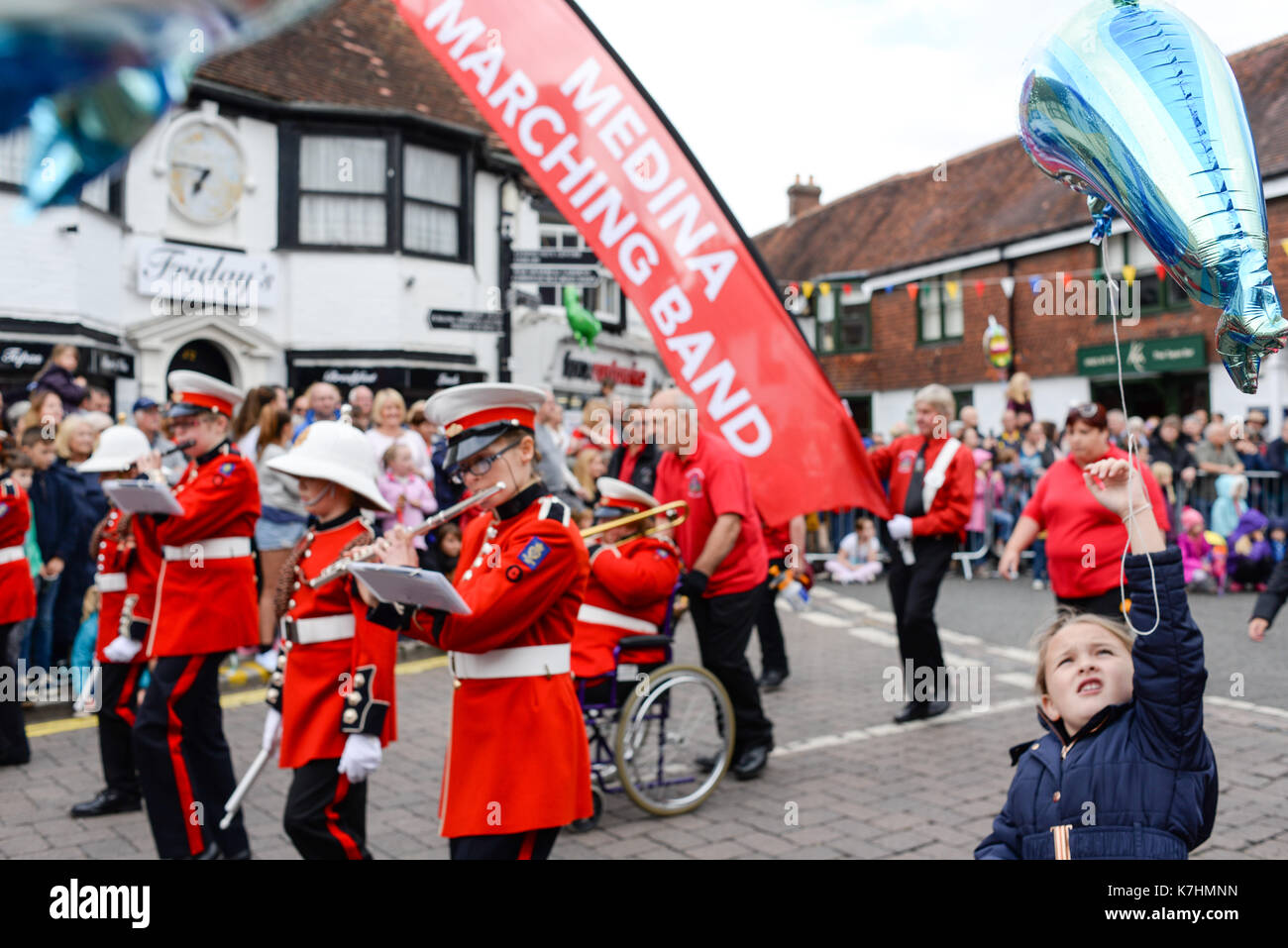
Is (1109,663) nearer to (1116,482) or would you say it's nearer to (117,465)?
(1116,482)

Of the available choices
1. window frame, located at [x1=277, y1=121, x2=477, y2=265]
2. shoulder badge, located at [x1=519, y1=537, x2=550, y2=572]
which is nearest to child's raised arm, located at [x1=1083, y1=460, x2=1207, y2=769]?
shoulder badge, located at [x1=519, y1=537, x2=550, y2=572]

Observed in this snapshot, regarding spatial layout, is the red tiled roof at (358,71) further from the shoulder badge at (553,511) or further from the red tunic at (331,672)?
the shoulder badge at (553,511)

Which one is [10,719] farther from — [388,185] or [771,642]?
[388,185]

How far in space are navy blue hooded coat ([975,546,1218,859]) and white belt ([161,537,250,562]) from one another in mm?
3689

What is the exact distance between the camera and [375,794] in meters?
5.66

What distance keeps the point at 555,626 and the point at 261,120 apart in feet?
53.4

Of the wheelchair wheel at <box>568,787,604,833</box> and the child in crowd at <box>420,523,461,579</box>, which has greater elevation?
the child in crowd at <box>420,523,461,579</box>

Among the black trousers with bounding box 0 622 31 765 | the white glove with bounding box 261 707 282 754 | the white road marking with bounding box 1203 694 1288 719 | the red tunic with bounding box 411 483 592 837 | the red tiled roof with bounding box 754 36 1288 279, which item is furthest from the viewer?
the red tiled roof with bounding box 754 36 1288 279

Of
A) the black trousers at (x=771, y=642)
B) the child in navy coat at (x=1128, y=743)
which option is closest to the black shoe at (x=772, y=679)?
the black trousers at (x=771, y=642)

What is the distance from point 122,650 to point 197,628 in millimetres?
647

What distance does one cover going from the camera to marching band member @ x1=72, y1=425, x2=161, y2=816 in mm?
5066

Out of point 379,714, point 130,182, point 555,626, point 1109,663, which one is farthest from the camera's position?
point 130,182

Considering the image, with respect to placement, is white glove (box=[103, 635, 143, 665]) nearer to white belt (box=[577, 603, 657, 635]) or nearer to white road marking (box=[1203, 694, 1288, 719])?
white belt (box=[577, 603, 657, 635])
